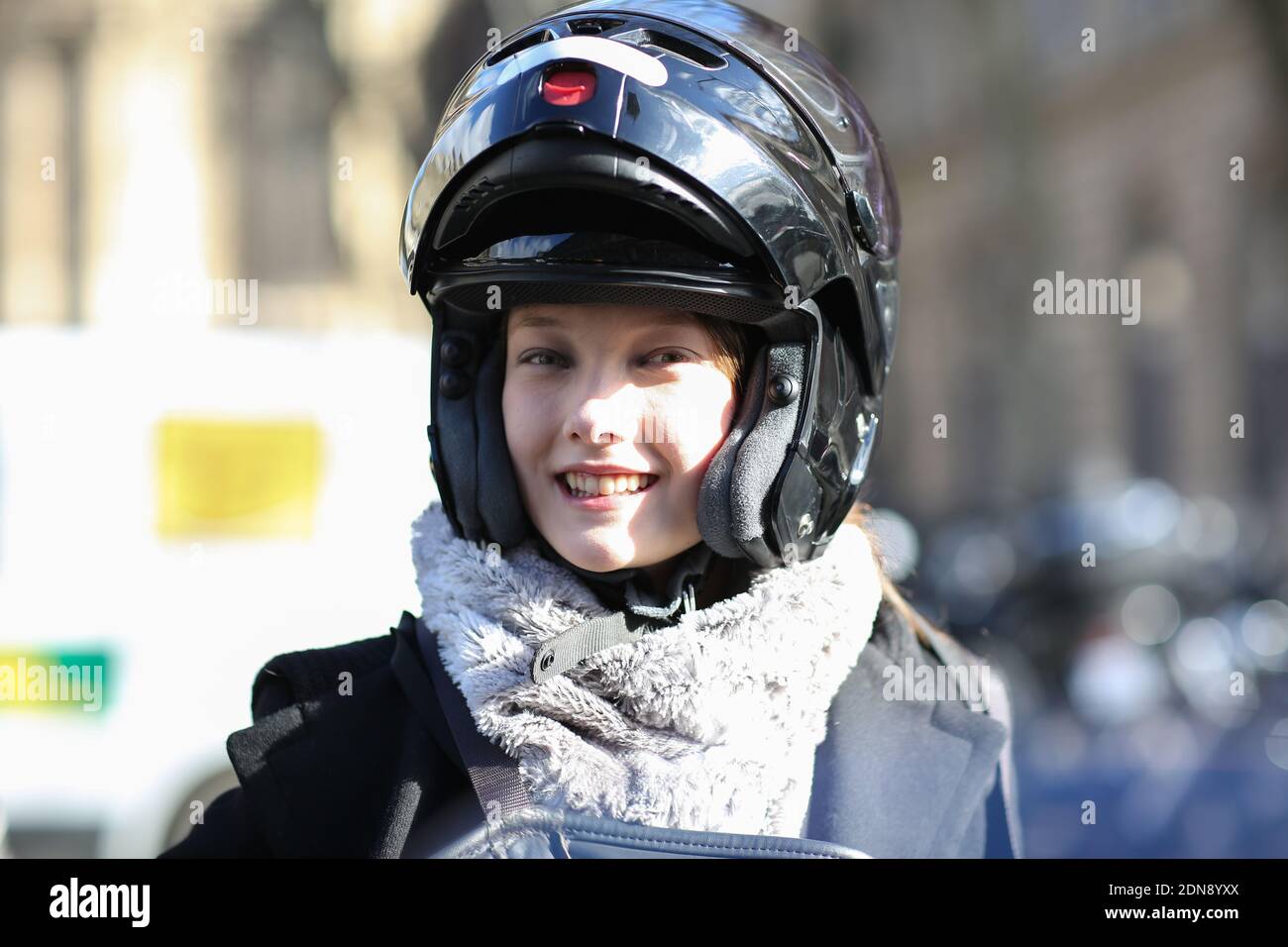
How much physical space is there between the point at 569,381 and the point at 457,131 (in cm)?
37

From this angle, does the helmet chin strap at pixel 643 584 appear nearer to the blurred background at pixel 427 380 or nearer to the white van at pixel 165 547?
the blurred background at pixel 427 380

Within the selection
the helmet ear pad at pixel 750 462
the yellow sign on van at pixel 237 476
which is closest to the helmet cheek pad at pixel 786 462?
the helmet ear pad at pixel 750 462

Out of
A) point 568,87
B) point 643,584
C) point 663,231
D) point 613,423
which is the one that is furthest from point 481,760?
point 568,87

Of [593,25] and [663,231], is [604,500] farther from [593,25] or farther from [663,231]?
[593,25]

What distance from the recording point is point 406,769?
1797 millimetres

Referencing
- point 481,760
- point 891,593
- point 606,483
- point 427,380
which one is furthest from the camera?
point 427,380

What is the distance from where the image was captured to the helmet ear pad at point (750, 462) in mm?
1907

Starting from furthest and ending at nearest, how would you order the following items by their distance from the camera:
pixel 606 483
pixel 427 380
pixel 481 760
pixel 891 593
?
pixel 427 380 < pixel 891 593 < pixel 606 483 < pixel 481 760

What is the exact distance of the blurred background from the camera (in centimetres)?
530

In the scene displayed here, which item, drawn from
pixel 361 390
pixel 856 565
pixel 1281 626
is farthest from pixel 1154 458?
pixel 856 565

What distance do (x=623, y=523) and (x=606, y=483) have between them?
55mm

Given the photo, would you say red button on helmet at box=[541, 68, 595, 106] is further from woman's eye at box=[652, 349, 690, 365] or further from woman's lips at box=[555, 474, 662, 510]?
woman's lips at box=[555, 474, 662, 510]

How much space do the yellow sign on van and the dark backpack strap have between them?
12.3 ft

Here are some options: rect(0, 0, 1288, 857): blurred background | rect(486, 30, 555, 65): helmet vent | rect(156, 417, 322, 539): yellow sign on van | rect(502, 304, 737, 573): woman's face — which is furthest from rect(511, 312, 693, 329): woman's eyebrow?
rect(156, 417, 322, 539): yellow sign on van
